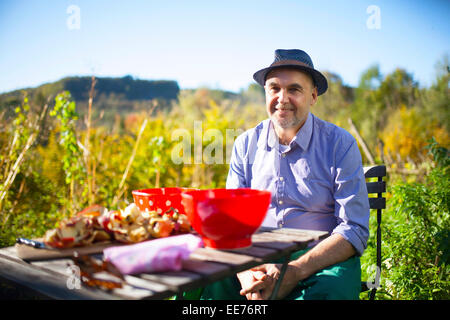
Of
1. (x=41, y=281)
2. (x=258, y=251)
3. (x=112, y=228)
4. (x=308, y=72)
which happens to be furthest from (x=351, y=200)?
(x=41, y=281)

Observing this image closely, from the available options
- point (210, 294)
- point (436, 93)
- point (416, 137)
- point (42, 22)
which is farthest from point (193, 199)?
point (436, 93)

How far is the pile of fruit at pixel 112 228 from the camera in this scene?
1058 millimetres

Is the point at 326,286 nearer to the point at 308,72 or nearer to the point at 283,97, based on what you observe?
the point at 283,97

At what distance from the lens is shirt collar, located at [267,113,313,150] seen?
2.00m

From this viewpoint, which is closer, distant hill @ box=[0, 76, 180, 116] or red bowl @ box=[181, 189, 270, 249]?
red bowl @ box=[181, 189, 270, 249]

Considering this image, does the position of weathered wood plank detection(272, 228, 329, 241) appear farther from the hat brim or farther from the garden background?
the garden background

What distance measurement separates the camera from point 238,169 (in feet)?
7.18

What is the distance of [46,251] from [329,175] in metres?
1.40

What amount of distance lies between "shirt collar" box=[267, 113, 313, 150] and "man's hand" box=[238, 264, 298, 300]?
2.45ft

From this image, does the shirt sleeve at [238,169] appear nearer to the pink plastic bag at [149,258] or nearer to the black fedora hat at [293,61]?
the black fedora hat at [293,61]

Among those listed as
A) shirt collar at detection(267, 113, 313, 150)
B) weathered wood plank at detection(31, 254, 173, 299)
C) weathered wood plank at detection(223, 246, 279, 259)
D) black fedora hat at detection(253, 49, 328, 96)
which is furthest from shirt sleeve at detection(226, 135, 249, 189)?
weathered wood plank at detection(31, 254, 173, 299)

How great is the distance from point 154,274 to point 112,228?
1.08 ft

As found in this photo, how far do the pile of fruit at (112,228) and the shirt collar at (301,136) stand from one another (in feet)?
3.22
